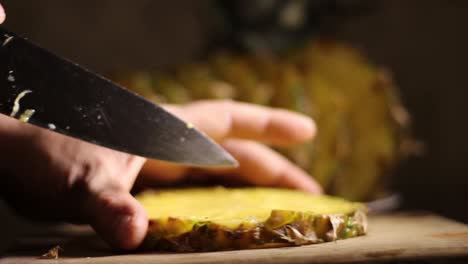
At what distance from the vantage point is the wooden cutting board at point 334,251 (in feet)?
1.73

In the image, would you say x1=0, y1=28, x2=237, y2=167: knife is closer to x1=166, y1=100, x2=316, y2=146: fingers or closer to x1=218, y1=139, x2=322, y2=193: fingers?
x1=166, y1=100, x2=316, y2=146: fingers

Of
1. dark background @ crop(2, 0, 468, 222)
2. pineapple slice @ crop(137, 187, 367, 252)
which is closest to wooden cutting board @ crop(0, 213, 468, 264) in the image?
pineapple slice @ crop(137, 187, 367, 252)

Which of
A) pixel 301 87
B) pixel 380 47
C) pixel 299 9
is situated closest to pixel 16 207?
pixel 301 87

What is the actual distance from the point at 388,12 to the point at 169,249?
95cm

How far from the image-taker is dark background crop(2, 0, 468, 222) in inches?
53.4

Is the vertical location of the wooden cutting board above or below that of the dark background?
below

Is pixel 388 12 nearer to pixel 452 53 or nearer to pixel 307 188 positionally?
pixel 452 53

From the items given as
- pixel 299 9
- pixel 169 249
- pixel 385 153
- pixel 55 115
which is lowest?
pixel 169 249

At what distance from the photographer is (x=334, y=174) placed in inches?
43.3

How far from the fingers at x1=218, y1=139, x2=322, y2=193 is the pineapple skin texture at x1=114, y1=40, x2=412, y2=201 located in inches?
6.4

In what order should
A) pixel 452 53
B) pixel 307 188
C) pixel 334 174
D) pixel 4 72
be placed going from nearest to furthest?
pixel 4 72 < pixel 307 188 < pixel 334 174 < pixel 452 53

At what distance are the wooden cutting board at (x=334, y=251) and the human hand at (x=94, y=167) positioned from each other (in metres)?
0.03

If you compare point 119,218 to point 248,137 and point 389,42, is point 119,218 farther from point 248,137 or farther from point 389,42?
point 389,42

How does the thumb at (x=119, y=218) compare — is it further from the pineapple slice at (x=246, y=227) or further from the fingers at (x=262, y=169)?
the fingers at (x=262, y=169)
